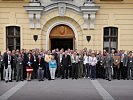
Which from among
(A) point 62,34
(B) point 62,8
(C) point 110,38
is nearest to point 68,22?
(A) point 62,34

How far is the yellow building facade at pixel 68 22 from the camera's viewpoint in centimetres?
2448

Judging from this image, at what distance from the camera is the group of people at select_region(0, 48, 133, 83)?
20812mm

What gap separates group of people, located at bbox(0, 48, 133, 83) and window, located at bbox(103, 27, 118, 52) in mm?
3129

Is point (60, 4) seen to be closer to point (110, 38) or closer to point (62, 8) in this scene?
point (62, 8)

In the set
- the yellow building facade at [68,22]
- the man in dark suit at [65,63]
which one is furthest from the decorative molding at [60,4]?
the man in dark suit at [65,63]

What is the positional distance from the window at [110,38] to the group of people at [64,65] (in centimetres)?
313

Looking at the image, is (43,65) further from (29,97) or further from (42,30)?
(29,97)

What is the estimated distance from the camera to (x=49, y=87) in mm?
17703

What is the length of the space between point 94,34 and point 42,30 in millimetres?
3668

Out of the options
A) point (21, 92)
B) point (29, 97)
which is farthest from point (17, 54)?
point (29, 97)

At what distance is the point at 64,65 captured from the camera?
21969mm

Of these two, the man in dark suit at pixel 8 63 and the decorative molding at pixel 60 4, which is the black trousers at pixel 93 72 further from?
the man in dark suit at pixel 8 63

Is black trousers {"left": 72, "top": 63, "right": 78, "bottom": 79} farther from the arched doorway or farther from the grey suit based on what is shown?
the arched doorway

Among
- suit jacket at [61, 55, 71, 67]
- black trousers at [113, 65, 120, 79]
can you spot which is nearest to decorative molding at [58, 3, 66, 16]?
suit jacket at [61, 55, 71, 67]
